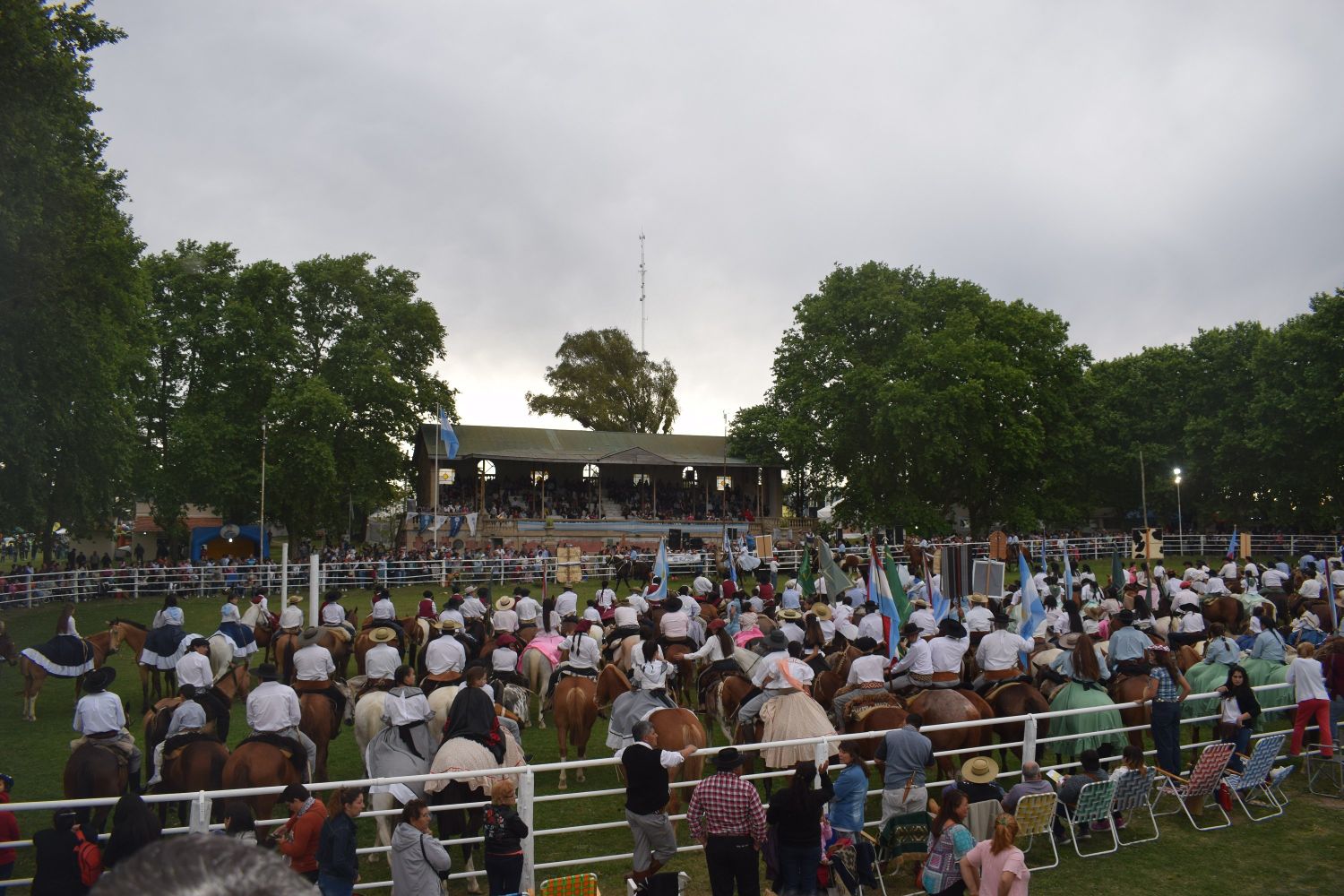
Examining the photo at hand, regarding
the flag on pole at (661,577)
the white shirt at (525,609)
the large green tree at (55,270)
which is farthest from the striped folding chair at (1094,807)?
the large green tree at (55,270)

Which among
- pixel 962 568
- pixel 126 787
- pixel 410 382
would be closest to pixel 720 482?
pixel 410 382

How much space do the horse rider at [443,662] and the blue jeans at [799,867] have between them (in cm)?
608

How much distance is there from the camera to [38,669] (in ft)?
50.7

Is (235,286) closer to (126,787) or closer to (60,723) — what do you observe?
(60,723)

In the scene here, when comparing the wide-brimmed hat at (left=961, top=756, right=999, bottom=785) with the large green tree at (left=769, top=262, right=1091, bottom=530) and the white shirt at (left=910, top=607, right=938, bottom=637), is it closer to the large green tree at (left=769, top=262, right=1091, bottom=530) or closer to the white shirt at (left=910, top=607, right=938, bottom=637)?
the white shirt at (left=910, top=607, right=938, bottom=637)

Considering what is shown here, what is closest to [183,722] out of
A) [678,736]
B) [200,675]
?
[200,675]

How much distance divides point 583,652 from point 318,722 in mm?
3539

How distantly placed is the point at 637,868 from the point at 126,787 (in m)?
5.48

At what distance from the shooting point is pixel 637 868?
28.1 ft

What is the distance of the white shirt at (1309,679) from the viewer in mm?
12195

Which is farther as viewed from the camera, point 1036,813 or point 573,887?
point 1036,813

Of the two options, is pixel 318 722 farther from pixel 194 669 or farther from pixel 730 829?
pixel 730 829

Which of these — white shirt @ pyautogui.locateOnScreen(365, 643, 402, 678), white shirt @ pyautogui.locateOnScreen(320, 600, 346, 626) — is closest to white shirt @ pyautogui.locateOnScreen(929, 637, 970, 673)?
white shirt @ pyautogui.locateOnScreen(365, 643, 402, 678)

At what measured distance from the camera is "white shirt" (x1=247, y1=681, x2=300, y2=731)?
10.1 meters
